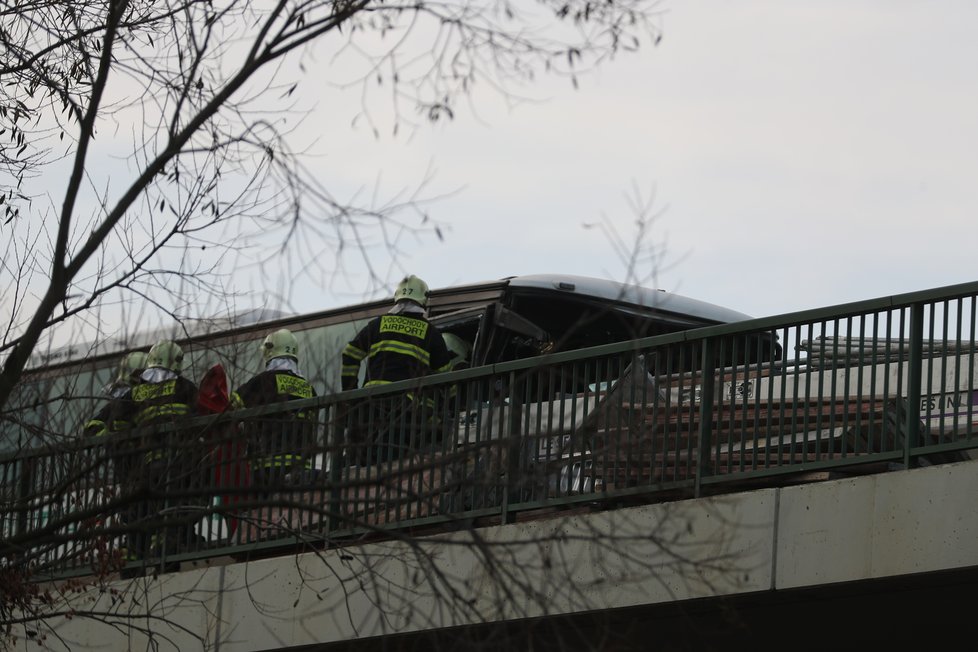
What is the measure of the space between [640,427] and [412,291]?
3833 mm

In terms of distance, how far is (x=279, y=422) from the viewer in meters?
6.98

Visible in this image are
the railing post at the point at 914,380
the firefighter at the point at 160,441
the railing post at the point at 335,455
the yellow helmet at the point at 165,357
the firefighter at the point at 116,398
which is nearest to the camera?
the railing post at the point at 335,455

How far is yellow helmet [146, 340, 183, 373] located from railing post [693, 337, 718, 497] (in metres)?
3.04

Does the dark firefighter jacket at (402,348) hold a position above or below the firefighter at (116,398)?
above

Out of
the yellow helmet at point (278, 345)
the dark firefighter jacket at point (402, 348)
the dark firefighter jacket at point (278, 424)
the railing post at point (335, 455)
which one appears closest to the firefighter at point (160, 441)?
the dark firefighter jacket at point (278, 424)

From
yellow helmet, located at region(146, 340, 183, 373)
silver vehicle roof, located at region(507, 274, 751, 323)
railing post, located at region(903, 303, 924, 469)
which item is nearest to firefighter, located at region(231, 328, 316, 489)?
yellow helmet, located at region(146, 340, 183, 373)

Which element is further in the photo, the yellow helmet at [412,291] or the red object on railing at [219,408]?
the yellow helmet at [412,291]

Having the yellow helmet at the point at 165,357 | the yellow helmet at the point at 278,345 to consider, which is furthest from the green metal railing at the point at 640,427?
the yellow helmet at the point at 278,345

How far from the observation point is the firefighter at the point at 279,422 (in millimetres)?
6977

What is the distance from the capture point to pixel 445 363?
1084 cm

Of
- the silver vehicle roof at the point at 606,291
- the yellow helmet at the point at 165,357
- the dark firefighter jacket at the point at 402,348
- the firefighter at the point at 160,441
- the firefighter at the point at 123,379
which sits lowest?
the firefighter at the point at 160,441

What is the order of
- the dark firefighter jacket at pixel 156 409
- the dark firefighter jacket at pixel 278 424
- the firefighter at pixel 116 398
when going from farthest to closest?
the firefighter at pixel 116 398 → the dark firefighter jacket at pixel 156 409 → the dark firefighter jacket at pixel 278 424

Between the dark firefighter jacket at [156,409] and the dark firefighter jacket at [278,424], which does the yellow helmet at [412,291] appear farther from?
the dark firefighter jacket at [156,409]

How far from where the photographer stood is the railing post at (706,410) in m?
8.49
